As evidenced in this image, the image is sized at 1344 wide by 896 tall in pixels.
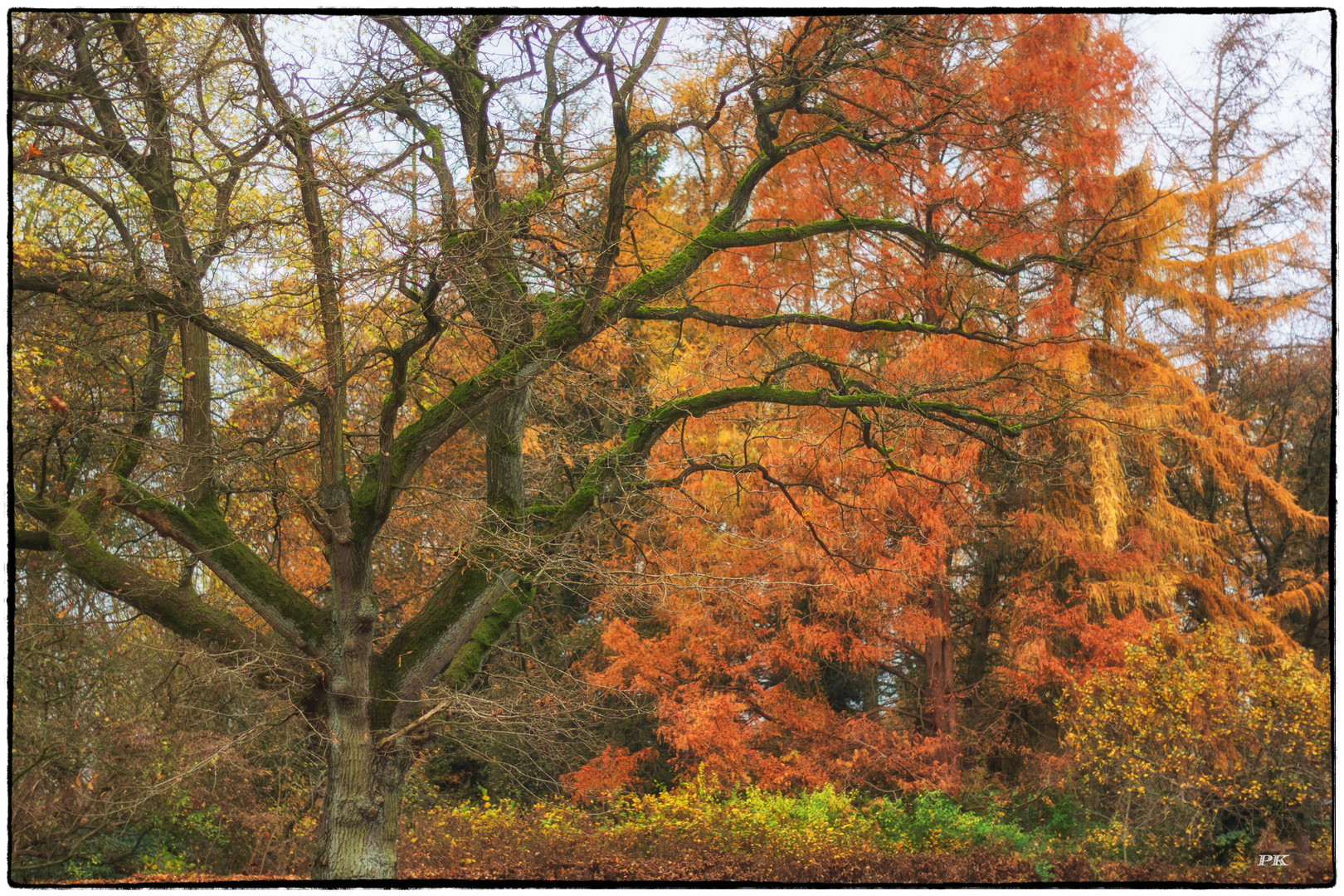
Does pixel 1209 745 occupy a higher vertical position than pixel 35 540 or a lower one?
lower

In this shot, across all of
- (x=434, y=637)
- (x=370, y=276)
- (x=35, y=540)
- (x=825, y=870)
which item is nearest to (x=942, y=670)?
(x=825, y=870)

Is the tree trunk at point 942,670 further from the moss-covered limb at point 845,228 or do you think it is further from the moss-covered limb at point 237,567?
the moss-covered limb at point 237,567

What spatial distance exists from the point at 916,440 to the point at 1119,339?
3.62 m

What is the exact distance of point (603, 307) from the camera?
763 cm

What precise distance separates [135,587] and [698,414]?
4471mm

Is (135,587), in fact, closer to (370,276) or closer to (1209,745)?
(370,276)

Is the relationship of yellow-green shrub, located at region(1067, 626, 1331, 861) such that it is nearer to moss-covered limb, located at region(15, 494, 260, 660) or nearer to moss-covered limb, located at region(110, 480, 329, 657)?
moss-covered limb, located at region(110, 480, 329, 657)

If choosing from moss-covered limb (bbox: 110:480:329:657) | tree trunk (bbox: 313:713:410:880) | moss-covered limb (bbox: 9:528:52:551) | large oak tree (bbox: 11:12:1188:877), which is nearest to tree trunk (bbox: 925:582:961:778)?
large oak tree (bbox: 11:12:1188:877)

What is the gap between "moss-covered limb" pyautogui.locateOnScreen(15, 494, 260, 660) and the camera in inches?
283

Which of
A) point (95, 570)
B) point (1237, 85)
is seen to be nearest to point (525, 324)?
point (95, 570)

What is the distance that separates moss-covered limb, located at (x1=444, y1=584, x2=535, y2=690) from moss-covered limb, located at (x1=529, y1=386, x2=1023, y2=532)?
76 centimetres

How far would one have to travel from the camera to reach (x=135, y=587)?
24.1ft

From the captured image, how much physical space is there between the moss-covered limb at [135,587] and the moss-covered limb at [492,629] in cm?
167

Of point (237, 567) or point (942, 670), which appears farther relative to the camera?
point (942, 670)
